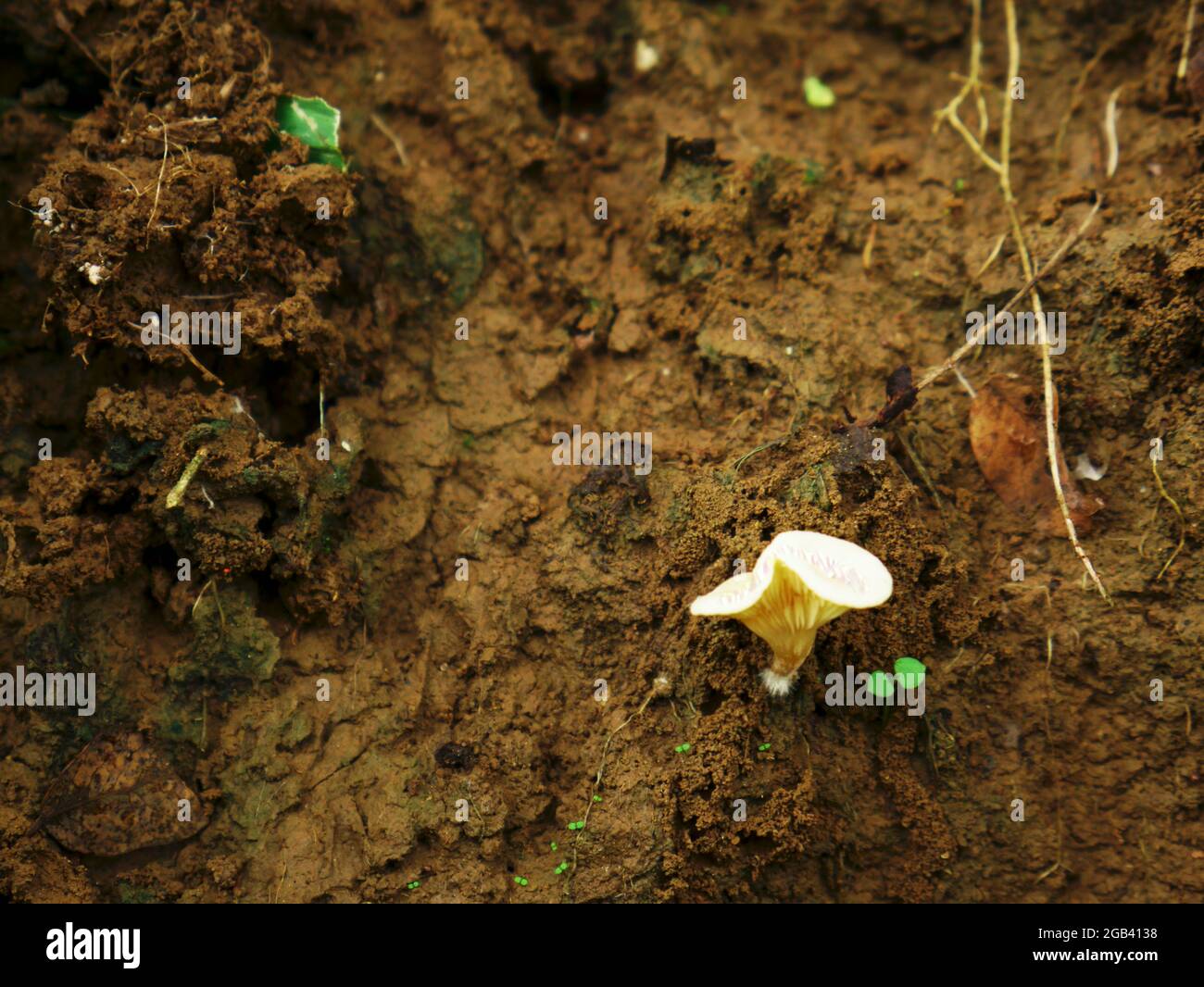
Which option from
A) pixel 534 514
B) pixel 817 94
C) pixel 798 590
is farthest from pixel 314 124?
pixel 798 590

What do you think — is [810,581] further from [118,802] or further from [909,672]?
[118,802]

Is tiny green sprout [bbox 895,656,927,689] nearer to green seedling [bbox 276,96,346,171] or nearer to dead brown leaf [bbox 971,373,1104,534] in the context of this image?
dead brown leaf [bbox 971,373,1104,534]

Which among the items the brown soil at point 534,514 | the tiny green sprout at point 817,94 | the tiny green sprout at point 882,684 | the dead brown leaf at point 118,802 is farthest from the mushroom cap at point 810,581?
the tiny green sprout at point 817,94

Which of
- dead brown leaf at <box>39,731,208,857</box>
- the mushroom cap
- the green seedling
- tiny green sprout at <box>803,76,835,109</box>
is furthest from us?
tiny green sprout at <box>803,76,835,109</box>

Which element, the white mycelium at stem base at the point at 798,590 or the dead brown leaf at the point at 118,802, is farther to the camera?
the dead brown leaf at the point at 118,802

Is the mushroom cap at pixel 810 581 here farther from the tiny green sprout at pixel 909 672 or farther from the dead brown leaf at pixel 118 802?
the dead brown leaf at pixel 118 802

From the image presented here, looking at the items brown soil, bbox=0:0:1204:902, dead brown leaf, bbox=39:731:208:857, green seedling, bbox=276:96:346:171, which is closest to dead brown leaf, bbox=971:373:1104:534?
brown soil, bbox=0:0:1204:902

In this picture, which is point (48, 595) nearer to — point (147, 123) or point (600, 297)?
point (147, 123)
